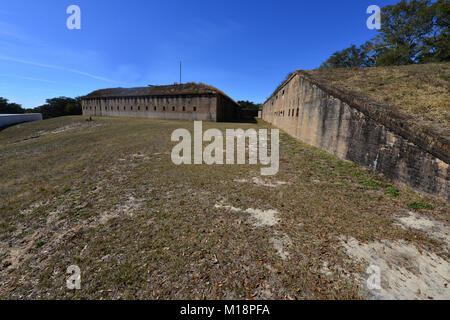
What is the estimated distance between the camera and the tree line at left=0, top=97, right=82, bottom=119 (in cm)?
5304

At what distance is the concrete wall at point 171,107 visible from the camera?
28.3 m

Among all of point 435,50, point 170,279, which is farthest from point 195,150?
point 435,50

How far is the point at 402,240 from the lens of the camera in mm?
2979

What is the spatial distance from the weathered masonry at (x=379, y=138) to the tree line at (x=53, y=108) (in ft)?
234

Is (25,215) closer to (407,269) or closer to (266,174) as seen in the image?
(266,174)

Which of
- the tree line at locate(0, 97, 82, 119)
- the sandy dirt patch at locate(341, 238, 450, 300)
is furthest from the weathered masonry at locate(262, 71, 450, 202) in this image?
the tree line at locate(0, 97, 82, 119)

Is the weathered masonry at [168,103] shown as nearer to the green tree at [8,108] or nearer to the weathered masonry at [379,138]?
the weathered masonry at [379,138]

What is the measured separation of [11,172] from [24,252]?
315 inches

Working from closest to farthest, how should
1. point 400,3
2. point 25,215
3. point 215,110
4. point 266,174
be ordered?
point 25,215 → point 266,174 → point 400,3 → point 215,110

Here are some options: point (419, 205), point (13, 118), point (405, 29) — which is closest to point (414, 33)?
point (405, 29)

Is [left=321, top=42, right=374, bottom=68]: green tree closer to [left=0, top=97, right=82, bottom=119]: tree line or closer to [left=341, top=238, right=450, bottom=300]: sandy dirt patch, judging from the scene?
[left=341, top=238, right=450, bottom=300]: sandy dirt patch

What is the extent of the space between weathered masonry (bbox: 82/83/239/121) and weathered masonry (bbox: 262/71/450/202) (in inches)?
802

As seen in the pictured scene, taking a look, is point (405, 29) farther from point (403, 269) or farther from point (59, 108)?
point (59, 108)

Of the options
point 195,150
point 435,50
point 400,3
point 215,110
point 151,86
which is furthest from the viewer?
point 151,86
